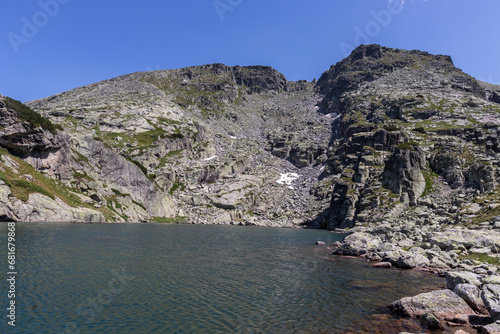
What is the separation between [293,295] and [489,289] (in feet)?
51.4

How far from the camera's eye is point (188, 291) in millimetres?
25766

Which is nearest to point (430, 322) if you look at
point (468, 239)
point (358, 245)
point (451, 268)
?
point (451, 268)

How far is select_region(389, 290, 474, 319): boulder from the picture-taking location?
816 inches

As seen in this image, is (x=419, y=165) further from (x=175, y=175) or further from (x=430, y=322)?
(x=175, y=175)

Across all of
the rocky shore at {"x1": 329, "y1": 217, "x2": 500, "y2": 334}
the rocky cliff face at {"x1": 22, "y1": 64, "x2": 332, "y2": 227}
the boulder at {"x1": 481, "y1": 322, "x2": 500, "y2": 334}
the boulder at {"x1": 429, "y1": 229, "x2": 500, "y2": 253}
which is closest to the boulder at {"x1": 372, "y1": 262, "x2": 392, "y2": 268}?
the rocky shore at {"x1": 329, "y1": 217, "x2": 500, "y2": 334}

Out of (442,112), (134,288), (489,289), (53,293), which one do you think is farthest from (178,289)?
(442,112)

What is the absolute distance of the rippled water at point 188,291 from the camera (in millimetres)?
18797

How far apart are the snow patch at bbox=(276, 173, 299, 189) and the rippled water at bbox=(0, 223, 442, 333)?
127 meters

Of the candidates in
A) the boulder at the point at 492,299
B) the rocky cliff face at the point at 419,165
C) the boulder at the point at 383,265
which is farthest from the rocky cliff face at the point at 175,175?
the boulder at the point at 492,299

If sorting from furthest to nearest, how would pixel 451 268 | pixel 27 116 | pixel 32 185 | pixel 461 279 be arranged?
pixel 27 116
pixel 32 185
pixel 451 268
pixel 461 279
